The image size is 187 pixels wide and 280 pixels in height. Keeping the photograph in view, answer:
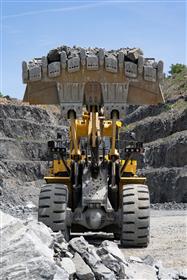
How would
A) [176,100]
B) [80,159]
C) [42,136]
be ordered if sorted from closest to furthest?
1. [80,159]
2. [176,100]
3. [42,136]

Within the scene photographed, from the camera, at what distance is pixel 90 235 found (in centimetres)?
1395

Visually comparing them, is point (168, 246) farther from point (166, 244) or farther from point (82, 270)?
point (82, 270)

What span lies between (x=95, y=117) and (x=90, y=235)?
3.16 meters

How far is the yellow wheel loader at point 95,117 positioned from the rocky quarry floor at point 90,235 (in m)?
0.55

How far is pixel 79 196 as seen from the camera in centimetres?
1220

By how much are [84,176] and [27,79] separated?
88.6 inches

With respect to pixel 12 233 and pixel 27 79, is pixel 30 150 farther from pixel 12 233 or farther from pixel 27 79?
pixel 12 233

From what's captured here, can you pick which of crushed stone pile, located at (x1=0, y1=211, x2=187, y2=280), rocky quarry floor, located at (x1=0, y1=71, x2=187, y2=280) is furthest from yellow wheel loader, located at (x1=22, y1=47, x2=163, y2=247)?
crushed stone pile, located at (x1=0, y1=211, x2=187, y2=280)

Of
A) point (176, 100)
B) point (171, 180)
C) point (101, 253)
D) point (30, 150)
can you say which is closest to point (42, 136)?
point (30, 150)

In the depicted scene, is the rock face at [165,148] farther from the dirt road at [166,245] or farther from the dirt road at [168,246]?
the dirt road at [168,246]

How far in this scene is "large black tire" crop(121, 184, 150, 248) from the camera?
36.9 ft

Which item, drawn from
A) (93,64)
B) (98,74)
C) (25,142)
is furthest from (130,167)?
(25,142)

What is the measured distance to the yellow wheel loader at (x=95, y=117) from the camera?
11289 mm

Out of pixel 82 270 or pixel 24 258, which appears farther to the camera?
pixel 82 270
